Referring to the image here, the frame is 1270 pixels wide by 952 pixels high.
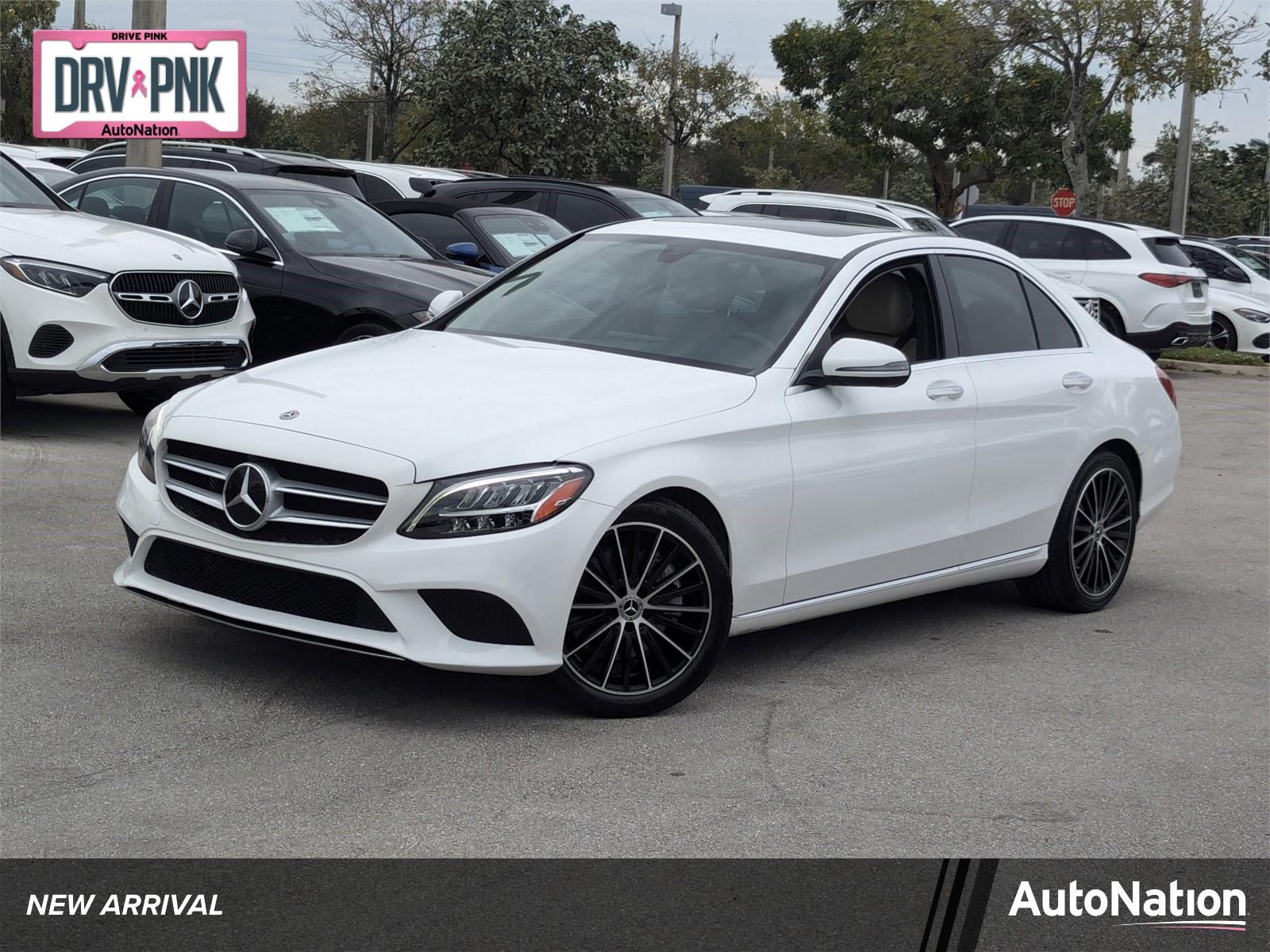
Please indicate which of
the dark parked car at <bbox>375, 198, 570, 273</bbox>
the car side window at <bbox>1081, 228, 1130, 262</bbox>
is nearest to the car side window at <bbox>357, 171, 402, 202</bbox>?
the dark parked car at <bbox>375, 198, 570, 273</bbox>

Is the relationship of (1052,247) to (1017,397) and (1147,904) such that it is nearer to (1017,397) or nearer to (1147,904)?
(1017,397)

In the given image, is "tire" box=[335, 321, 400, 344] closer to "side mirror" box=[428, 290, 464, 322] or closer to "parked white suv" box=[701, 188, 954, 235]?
"side mirror" box=[428, 290, 464, 322]

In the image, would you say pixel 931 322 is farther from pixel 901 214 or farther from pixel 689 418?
pixel 901 214

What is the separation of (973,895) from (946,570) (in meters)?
2.51

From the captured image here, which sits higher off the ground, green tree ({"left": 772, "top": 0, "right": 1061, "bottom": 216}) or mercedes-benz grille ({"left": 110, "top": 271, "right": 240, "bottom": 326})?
green tree ({"left": 772, "top": 0, "right": 1061, "bottom": 216})

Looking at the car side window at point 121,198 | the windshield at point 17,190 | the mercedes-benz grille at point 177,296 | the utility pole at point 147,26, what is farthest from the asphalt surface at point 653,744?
the utility pole at point 147,26

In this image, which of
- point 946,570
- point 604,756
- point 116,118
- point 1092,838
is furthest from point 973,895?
point 116,118

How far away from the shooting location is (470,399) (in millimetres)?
5199

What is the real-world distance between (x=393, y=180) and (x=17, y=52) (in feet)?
176

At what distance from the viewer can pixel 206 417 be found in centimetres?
527

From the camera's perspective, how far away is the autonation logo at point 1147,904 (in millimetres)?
3871

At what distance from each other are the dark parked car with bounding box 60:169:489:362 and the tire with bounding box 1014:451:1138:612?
15.8 ft

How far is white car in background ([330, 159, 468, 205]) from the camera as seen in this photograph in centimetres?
1691

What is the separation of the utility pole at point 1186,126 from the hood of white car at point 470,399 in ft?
81.0
